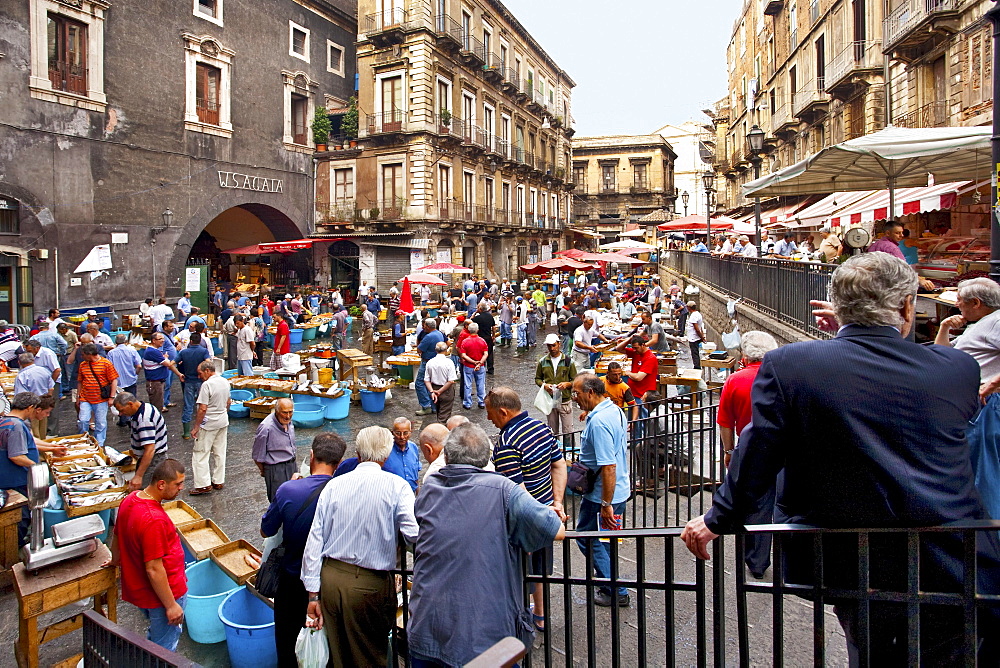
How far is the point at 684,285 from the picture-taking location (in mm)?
26297

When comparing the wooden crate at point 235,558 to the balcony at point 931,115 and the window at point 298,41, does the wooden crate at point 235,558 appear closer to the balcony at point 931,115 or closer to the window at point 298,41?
the balcony at point 931,115

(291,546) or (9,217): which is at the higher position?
(9,217)

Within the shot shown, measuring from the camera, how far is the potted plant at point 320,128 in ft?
99.8

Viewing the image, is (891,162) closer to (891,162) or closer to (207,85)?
(891,162)

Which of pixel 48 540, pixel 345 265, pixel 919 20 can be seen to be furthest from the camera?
pixel 345 265

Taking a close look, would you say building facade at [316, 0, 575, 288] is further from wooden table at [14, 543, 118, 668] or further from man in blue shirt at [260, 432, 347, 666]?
man in blue shirt at [260, 432, 347, 666]

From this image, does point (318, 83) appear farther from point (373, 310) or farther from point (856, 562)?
point (856, 562)

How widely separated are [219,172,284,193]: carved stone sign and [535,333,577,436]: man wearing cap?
21204 mm

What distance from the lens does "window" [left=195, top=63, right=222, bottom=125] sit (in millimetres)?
24953

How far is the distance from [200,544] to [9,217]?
19.1 meters

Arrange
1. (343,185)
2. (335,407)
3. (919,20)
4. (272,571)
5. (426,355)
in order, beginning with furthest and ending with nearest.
A: (343,185) → (919,20) → (426,355) → (335,407) → (272,571)

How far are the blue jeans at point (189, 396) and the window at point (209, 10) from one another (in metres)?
19.8

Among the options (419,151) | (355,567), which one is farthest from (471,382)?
(419,151)

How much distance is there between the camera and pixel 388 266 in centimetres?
3070
